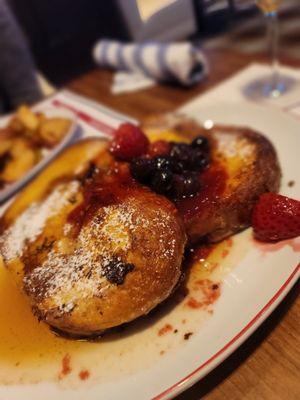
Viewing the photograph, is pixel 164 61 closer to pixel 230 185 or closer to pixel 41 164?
pixel 41 164

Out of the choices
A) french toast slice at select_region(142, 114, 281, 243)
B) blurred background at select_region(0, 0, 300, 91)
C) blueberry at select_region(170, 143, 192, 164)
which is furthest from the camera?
blurred background at select_region(0, 0, 300, 91)

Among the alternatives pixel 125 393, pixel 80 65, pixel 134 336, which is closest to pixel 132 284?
pixel 134 336

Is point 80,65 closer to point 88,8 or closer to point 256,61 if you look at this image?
point 88,8

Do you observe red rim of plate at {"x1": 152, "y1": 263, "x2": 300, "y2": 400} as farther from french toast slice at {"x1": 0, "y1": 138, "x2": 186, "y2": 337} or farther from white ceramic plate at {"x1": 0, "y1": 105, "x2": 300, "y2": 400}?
french toast slice at {"x1": 0, "y1": 138, "x2": 186, "y2": 337}

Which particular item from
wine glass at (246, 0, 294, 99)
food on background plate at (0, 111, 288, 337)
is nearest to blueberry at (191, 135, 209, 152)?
food on background plate at (0, 111, 288, 337)

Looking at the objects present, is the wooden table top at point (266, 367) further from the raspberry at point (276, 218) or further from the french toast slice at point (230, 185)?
the french toast slice at point (230, 185)
